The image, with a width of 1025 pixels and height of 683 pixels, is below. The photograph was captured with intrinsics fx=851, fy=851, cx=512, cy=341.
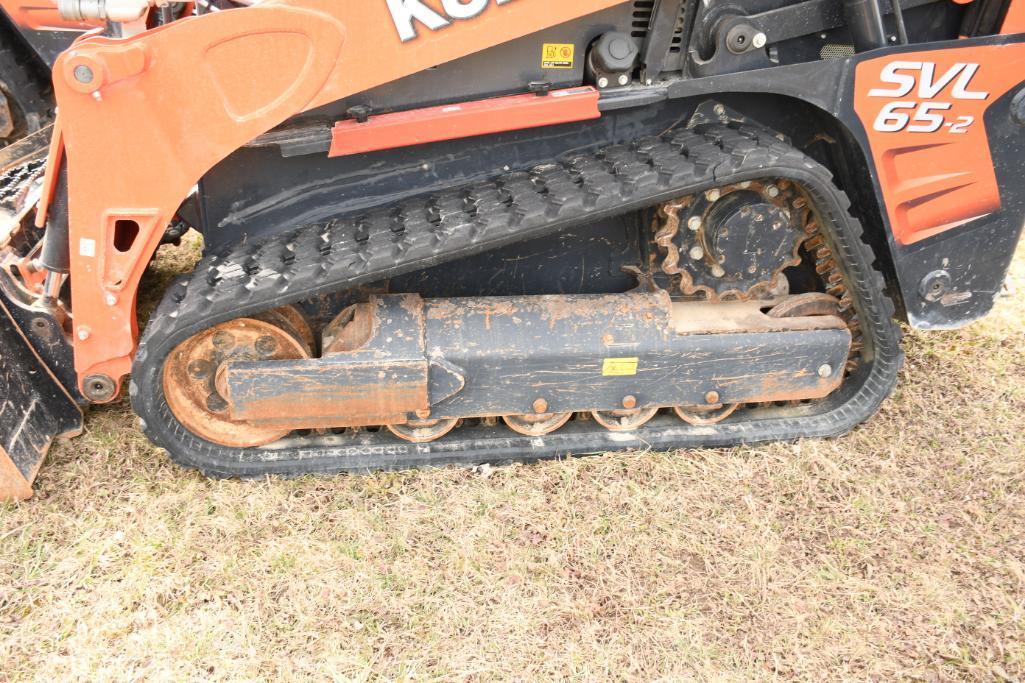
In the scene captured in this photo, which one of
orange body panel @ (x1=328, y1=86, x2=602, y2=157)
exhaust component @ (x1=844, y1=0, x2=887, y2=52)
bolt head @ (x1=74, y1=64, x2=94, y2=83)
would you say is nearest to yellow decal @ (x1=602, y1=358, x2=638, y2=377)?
orange body panel @ (x1=328, y1=86, x2=602, y2=157)

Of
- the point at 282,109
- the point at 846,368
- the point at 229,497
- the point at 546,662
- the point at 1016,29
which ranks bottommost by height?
the point at 846,368

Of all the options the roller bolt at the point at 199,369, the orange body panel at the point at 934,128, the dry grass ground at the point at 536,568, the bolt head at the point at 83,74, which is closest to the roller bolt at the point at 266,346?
Result: the roller bolt at the point at 199,369

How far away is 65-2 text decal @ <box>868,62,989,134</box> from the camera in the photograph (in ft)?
8.36

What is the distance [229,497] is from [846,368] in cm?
224

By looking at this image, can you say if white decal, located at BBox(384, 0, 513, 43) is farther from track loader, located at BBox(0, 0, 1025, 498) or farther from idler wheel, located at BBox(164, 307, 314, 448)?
idler wheel, located at BBox(164, 307, 314, 448)

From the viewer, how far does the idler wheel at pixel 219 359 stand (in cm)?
268

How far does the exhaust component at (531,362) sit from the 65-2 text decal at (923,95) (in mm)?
678

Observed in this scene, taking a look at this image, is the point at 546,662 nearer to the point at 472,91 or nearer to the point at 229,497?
the point at 229,497

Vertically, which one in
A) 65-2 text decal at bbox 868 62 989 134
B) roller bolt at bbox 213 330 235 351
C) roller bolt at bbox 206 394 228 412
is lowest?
roller bolt at bbox 206 394 228 412

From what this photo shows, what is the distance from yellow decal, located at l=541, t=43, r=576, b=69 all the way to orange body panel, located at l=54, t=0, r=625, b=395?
5.1 inches

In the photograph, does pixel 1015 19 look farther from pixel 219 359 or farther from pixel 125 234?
pixel 125 234

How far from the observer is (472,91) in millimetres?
2555

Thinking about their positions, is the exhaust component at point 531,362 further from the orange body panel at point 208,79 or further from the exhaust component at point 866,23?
the exhaust component at point 866,23

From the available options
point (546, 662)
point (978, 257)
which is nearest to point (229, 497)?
point (546, 662)
